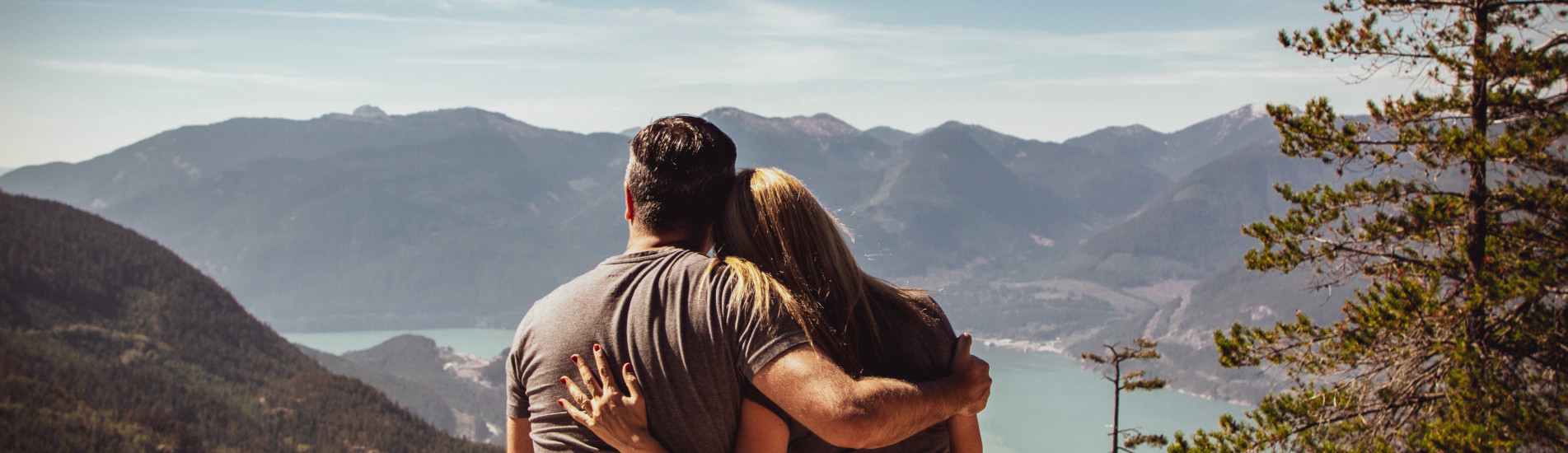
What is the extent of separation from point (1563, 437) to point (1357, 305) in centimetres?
253

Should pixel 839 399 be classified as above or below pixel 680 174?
below

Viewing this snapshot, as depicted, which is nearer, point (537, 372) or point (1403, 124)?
point (537, 372)

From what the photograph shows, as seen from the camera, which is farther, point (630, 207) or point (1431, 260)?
point (1431, 260)

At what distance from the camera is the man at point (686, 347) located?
2293 millimetres

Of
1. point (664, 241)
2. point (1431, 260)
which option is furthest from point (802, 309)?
point (1431, 260)

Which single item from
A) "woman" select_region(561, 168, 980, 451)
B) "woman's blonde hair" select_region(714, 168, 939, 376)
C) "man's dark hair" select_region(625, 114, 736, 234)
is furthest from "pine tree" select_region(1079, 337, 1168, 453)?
"man's dark hair" select_region(625, 114, 736, 234)

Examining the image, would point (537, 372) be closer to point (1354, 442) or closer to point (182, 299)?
point (1354, 442)

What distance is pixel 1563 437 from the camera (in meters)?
9.69

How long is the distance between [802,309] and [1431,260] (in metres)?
11.9

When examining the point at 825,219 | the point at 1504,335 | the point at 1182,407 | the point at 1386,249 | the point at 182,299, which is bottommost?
the point at 1182,407

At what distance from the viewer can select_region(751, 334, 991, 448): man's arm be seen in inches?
88.4

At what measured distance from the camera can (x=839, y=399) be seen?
7.36 ft

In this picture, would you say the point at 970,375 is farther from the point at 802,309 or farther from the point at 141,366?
the point at 141,366

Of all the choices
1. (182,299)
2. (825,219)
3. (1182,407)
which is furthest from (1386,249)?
(1182,407)
